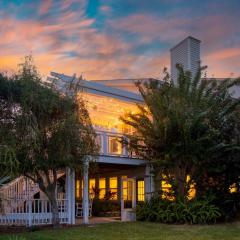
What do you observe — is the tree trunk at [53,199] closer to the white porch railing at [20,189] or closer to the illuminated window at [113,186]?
the white porch railing at [20,189]

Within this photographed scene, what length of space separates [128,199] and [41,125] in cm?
910

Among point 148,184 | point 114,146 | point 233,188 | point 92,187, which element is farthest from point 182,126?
point 92,187

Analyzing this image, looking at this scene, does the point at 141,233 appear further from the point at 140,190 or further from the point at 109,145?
the point at 140,190

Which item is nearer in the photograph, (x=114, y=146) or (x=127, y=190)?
(x=114, y=146)

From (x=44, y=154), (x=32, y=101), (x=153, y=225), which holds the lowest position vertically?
(x=153, y=225)

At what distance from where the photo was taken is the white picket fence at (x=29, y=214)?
59.5 feet

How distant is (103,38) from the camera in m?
20.8

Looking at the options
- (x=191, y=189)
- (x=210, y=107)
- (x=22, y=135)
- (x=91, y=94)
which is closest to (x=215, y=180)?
(x=191, y=189)

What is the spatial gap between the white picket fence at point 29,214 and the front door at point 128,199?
3556mm

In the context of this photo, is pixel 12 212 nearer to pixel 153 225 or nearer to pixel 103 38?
pixel 153 225

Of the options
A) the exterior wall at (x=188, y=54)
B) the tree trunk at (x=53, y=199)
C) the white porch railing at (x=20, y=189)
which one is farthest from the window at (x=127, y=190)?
the tree trunk at (x=53, y=199)

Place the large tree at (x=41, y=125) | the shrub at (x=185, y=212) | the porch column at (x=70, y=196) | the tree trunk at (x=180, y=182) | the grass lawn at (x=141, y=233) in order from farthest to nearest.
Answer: the tree trunk at (x=180, y=182), the porch column at (x=70, y=196), the shrub at (x=185, y=212), the large tree at (x=41, y=125), the grass lawn at (x=141, y=233)

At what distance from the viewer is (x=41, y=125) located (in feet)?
52.7

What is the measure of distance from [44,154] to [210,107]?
23.6 feet
